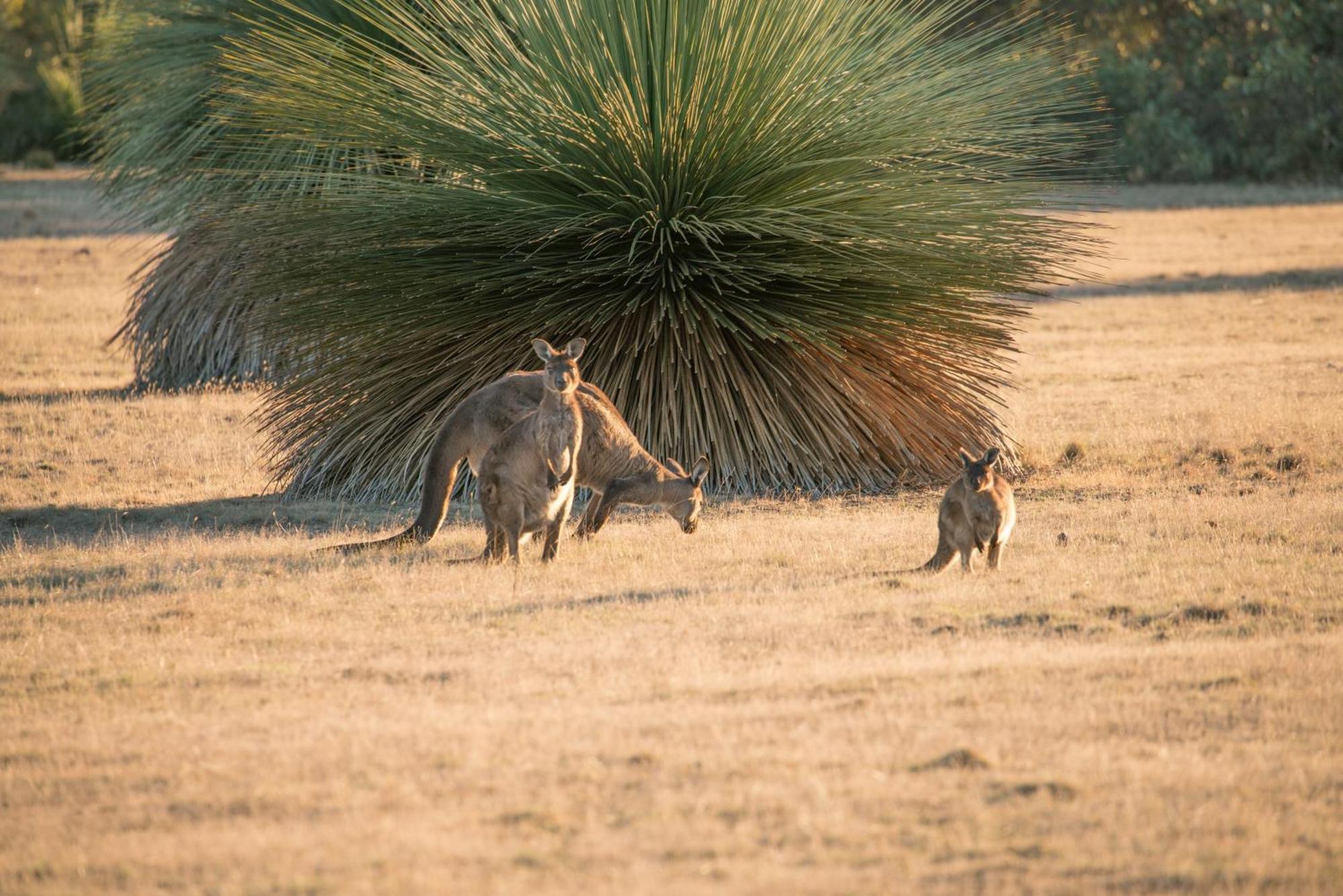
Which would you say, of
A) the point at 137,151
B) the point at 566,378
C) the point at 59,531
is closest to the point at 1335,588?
the point at 566,378

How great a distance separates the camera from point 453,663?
618 cm

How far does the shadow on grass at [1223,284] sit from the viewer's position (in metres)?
20.4

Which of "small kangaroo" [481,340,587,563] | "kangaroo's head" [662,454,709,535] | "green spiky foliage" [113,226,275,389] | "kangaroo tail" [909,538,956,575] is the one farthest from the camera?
"green spiky foliage" [113,226,275,389]

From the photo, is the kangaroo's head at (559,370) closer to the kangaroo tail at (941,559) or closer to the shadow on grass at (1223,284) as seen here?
the kangaroo tail at (941,559)

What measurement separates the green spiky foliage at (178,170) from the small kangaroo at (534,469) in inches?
208

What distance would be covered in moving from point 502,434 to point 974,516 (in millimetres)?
2316

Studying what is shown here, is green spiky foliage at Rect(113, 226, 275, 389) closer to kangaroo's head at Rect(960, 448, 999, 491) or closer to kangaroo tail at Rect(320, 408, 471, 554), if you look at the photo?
kangaroo tail at Rect(320, 408, 471, 554)

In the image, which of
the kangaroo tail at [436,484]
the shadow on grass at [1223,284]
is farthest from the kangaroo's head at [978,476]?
the shadow on grass at [1223,284]

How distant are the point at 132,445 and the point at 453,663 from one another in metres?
6.33

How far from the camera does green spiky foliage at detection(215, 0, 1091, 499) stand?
9.40m

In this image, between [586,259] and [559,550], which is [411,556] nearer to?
[559,550]

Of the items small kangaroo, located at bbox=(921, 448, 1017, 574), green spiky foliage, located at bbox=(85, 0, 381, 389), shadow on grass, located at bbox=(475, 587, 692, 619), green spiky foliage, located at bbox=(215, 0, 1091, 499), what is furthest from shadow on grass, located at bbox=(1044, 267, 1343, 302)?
shadow on grass, located at bbox=(475, 587, 692, 619)

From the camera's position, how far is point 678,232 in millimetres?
A: 9469

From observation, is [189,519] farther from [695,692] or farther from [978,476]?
[695,692]
